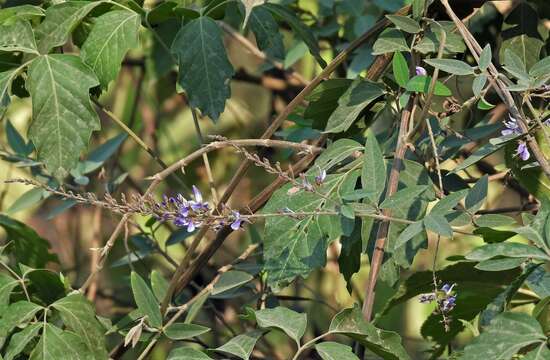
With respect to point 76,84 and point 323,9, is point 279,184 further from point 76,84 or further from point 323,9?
point 323,9

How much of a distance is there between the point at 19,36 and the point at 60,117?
0.42 feet

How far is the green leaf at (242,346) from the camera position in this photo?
107 centimetres

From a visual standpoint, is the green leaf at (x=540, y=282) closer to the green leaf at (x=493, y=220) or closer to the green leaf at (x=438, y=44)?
the green leaf at (x=493, y=220)

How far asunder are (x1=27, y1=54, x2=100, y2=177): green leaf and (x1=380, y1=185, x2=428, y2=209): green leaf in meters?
0.41

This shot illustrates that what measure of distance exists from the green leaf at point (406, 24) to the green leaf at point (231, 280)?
1.40 feet

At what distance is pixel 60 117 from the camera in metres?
1.19

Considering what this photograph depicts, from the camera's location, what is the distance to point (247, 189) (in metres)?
2.55

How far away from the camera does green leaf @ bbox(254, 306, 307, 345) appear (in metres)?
1.05

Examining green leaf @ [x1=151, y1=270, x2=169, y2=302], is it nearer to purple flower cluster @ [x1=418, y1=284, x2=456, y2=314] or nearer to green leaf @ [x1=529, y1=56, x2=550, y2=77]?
purple flower cluster @ [x1=418, y1=284, x2=456, y2=314]

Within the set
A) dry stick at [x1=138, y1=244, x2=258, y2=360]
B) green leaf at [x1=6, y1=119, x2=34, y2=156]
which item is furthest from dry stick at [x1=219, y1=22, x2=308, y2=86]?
dry stick at [x1=138, y1=244, x2=258, y2=360]

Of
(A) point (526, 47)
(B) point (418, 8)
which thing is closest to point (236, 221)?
(B) point (418, 8)

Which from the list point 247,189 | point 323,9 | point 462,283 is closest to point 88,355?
point 462,283

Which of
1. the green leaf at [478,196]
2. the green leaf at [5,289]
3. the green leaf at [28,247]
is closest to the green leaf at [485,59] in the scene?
the green leaf at [478,196]

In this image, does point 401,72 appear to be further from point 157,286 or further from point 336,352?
point 157,286
